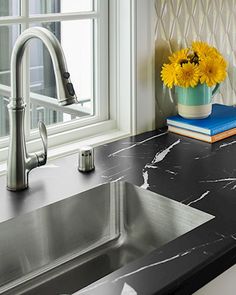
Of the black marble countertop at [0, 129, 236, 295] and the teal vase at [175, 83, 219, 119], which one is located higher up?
the teal vase at [175, 83, 219, 119]

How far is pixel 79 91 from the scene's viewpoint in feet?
6.68

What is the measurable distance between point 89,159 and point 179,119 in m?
0.48

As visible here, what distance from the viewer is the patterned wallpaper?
6.68ft

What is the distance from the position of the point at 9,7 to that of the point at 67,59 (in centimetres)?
31

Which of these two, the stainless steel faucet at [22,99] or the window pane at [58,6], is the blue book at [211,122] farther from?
the stainless steel faucet at [22,99]

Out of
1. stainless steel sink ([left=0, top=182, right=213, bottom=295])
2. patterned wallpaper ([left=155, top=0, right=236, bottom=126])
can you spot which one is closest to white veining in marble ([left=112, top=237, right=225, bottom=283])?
stainless steel sink ([left=0, top=182, right=213, bottom=295])

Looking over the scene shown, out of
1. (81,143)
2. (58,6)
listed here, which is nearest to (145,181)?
(81,143)

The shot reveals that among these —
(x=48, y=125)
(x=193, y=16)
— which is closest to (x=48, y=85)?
(x=48, y=125)

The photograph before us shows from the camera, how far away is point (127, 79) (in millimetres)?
1975

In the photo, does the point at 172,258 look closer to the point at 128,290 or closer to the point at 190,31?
the point at 128,290

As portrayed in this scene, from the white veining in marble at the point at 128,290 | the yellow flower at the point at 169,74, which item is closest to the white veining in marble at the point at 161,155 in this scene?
the yellow flower at the point at 169,74

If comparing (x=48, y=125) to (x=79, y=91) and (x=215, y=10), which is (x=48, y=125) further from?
(x=215, y=10)

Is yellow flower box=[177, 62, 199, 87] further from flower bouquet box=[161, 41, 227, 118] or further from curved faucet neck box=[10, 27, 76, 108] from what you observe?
curved faucet neck box=[10, 27, 76, 108]

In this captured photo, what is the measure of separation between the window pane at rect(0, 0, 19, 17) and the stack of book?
66cm
